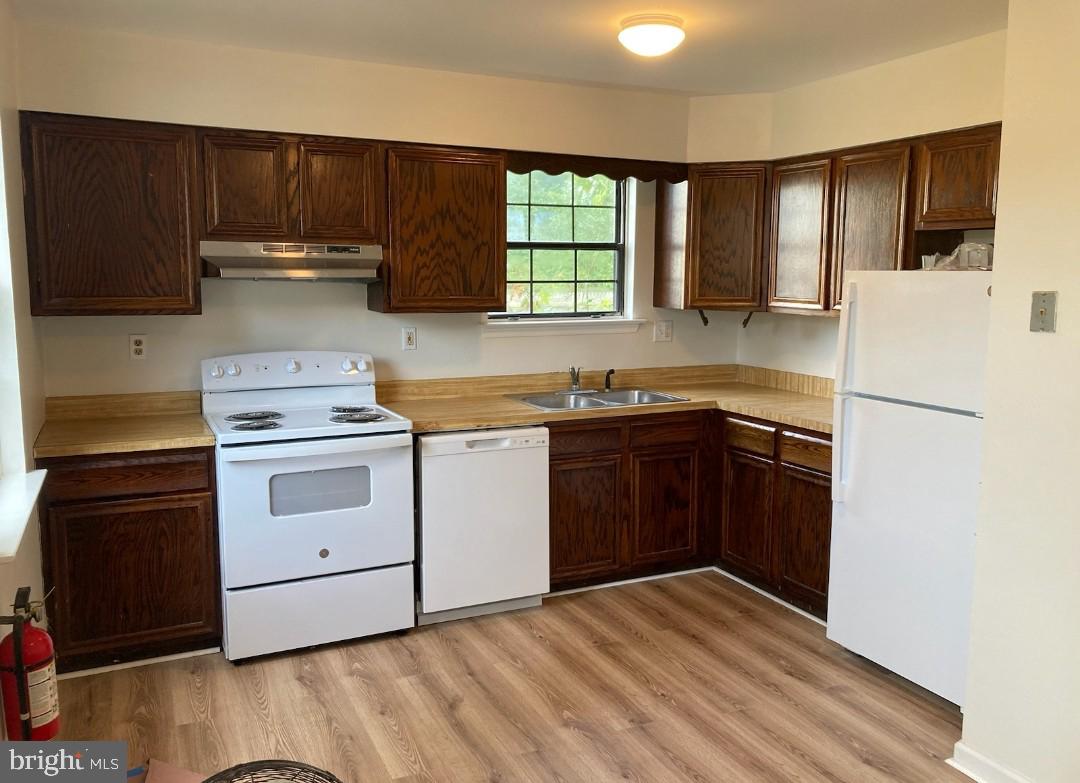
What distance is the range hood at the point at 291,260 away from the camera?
3447mm

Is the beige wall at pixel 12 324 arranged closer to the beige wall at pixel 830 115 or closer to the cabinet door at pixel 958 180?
the beige wall at pixel 830 115

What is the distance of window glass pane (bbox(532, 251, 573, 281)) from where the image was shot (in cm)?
444

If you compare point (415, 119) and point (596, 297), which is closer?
point (415, 119)

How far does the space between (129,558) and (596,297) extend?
2553mm

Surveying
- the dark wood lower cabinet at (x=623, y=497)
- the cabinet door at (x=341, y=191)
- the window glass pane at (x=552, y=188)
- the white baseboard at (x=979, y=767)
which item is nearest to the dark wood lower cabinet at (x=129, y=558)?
the cabinet door at (x=341, y=191)

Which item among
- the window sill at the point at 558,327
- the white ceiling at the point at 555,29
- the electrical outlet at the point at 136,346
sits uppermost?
the white ceiling at the point at 555,29

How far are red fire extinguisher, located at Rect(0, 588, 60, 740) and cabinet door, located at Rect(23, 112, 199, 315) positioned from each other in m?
1.67

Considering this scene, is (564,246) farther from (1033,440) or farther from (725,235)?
(1033,440)

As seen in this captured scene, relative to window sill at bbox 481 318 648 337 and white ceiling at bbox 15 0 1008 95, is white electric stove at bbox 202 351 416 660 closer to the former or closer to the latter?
window sill at bbox 481 318 648 337

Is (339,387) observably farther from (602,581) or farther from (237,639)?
(602,581)

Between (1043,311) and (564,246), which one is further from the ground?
(564,246)

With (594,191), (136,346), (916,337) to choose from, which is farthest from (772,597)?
(136,346)

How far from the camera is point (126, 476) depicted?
3.14 m

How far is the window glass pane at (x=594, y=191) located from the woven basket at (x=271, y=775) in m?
3.36
